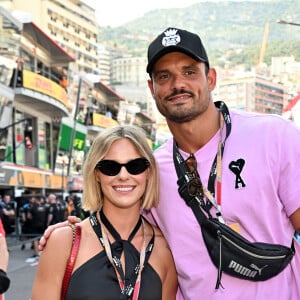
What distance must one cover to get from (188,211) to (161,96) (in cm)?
61

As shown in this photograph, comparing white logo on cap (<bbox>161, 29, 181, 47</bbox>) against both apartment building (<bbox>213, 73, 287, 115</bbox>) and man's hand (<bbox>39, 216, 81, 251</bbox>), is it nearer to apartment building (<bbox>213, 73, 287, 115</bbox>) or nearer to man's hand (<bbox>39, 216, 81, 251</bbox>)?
man's hand (<bbox>39, 216, 81, 251</bbox>)

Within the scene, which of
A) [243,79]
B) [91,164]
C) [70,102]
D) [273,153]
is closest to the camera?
[273,153]

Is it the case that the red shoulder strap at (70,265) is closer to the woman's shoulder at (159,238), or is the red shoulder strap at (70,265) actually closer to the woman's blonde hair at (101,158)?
the woman's blonde hair at (101,158)

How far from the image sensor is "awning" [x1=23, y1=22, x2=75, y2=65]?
37.2 m

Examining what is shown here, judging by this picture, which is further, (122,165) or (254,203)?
(122,165)

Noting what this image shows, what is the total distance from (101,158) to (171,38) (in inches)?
28.4

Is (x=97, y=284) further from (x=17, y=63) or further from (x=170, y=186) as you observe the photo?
(x=17, y=63)

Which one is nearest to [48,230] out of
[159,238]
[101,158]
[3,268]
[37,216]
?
[3,268]

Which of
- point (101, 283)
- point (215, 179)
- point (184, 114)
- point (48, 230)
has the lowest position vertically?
point (101, 283)

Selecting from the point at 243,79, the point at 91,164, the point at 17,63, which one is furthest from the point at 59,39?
the point at 91,164

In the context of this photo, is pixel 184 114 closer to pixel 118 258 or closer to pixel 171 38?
pixel 171 38

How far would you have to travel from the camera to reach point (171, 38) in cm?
286

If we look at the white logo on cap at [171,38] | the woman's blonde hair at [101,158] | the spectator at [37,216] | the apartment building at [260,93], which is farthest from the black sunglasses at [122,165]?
the apartment building at [260,93]

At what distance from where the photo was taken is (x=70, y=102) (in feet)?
149
